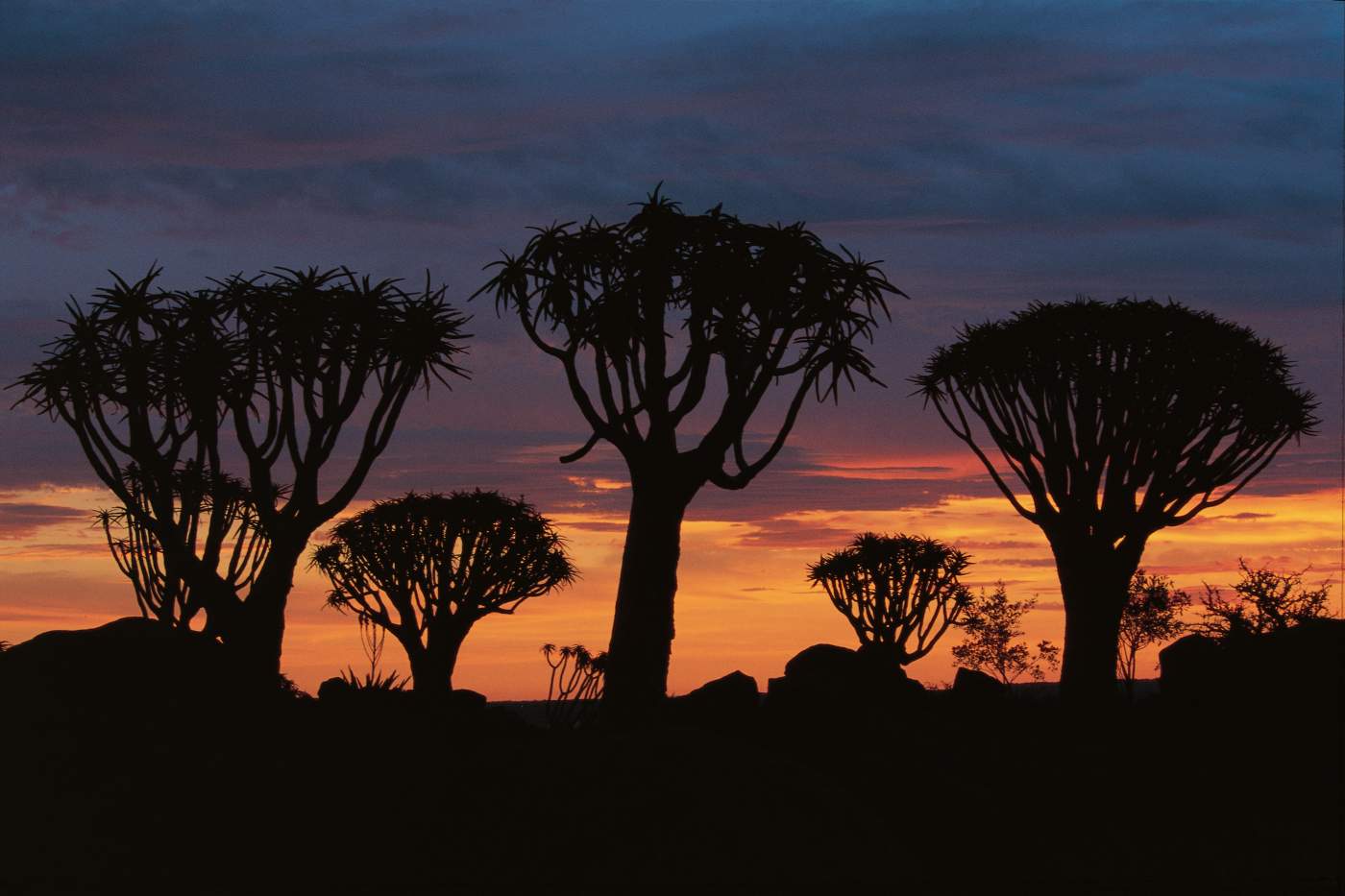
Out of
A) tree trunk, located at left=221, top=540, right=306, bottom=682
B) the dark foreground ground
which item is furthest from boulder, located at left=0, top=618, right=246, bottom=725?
tree trunk, located at left=221, top=540, right=306, bottom=682

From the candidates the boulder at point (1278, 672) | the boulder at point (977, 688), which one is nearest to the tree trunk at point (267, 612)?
the boulder at point (977, 688)

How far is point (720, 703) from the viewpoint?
1767 cm

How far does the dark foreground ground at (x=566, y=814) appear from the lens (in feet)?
33.7

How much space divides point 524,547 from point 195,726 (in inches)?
622

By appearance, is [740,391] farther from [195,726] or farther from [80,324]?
[80,324]

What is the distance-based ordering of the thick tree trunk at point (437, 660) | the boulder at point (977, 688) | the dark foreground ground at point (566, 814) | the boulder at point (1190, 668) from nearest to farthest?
the dark foreground ground at point (566, 814) < the boulder at point (1190, 668) < the boulder at point (977, 688) < the thick tree trunk at point (437, 660)

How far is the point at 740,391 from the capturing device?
16219mm

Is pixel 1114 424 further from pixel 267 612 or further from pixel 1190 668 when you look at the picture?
pixel 267 612

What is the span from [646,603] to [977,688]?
856 centimetres

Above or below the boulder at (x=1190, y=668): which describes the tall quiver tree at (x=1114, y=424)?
above

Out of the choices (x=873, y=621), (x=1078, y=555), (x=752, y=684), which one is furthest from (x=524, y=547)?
(x=1078, y=555)

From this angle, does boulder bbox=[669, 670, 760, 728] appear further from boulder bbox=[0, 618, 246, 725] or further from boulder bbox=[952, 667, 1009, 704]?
boulder bbox=[0, 618, 246, 725]

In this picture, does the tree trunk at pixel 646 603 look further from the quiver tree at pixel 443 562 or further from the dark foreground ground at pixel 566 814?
the quiver tree at pixel 443 562

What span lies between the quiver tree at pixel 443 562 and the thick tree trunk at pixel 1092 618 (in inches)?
461
